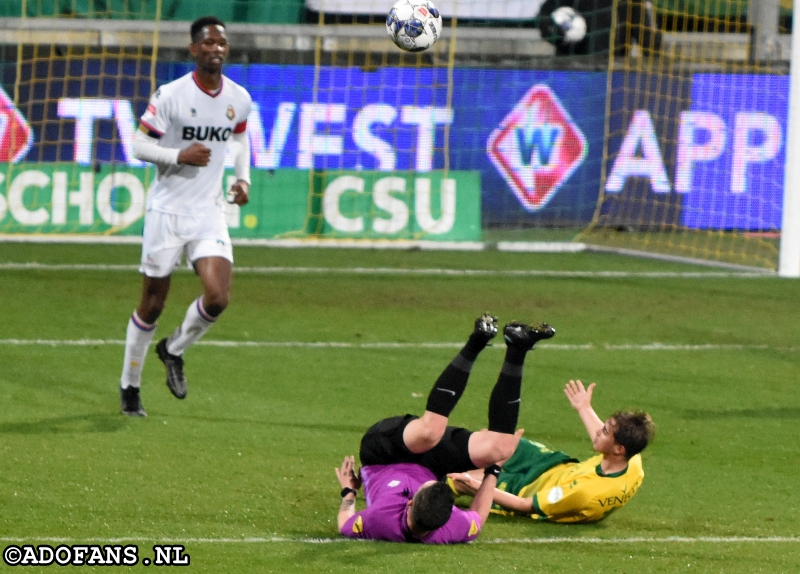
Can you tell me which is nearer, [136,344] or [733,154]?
[136,344]

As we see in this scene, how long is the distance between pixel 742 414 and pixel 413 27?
130 inches

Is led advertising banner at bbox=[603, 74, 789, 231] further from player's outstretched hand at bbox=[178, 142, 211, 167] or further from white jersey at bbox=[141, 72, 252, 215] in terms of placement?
player's outstretched hand at bbox=[178, 142, 211, 167]

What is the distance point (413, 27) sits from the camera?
8.97m

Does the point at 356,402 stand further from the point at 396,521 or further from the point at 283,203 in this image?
the point at 283,203

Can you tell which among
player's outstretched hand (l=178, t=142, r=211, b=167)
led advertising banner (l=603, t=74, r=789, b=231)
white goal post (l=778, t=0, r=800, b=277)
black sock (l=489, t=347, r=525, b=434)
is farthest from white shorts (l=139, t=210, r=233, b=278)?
led advertising banner (l=603, t=74, r=789, b=231)

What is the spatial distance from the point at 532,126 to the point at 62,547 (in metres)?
11.8

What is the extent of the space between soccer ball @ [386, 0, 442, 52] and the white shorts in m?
2.13

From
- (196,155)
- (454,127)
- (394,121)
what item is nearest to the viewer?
(196,155)

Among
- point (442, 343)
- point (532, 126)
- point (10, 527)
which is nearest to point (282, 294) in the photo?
point (442, 343)

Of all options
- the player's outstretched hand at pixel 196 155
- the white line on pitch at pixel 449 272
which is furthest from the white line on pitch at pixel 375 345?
the white line on pitch at pixel 449 272

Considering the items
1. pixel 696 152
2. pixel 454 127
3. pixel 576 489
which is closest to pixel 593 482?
pixel 576 489

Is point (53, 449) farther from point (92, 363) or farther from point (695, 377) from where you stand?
point (695, 377)

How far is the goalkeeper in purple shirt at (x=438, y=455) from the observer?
5.54 m

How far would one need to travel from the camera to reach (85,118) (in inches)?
605
